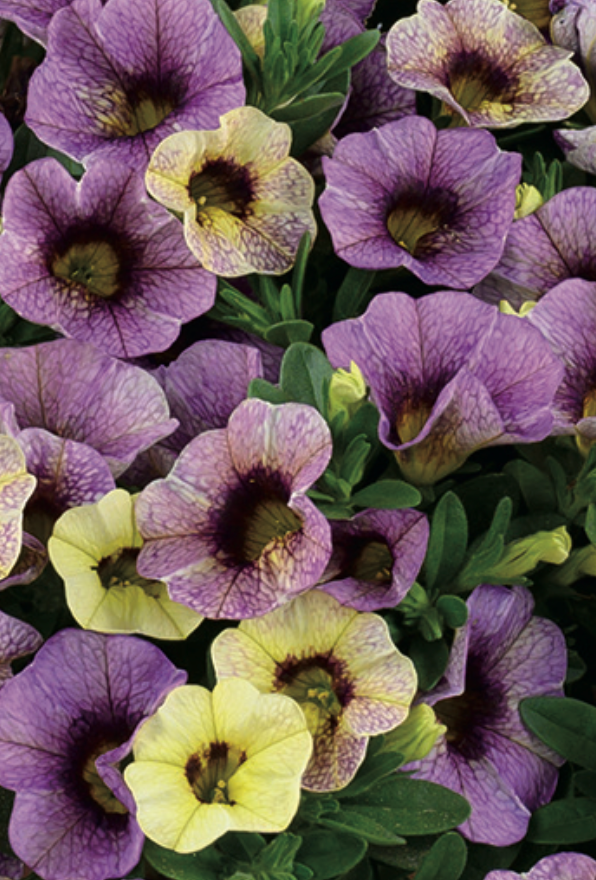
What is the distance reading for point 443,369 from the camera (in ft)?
2.38

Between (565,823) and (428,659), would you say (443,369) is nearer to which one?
(428,659)

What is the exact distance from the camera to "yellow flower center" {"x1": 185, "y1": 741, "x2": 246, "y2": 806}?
650mm

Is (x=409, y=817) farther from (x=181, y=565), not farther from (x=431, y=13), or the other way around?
(x=431, y=13)

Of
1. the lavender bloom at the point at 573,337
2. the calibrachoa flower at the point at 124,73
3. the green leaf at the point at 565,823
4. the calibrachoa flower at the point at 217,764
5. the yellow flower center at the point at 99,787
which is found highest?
the calibrachoa flower at the point at 124,73

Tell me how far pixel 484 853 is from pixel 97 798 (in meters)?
0.25

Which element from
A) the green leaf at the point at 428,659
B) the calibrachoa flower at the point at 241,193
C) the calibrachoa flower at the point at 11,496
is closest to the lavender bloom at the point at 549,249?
the calibrachoa flower at the point at 241,193

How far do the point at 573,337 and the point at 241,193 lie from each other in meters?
0.24

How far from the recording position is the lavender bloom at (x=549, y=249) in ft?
2.65

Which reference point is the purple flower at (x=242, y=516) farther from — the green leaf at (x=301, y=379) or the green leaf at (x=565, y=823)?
the green leaf at (x=565, y=823)

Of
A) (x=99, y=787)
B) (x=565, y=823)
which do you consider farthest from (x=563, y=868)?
(x=99, y=787)

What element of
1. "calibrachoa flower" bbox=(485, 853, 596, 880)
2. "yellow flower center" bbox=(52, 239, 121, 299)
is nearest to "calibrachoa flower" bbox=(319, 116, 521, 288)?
"yellow flower center" bbox=(52, 239, 121, 299)

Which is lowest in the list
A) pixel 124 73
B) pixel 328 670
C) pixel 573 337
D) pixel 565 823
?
pixel 565 823

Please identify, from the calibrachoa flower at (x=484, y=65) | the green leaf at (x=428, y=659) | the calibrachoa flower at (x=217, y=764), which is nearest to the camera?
the calibrachoa flower at (x=217, y=764)

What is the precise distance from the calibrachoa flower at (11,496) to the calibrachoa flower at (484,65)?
384mm
